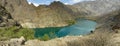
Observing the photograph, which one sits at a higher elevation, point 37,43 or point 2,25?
point 37,43

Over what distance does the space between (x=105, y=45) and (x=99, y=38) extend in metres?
1.62

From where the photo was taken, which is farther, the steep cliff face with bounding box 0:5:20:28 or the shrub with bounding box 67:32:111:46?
the steep cliff face with bounding box 0:5:20:28

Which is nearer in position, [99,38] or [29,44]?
[99,38]

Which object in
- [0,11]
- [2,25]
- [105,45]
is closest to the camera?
[105,45]

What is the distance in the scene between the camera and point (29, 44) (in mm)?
53844

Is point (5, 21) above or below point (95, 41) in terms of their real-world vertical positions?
below

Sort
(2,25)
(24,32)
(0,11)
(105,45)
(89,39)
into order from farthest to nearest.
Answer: (0,11)
(2,25)
(24,32)
(89,39)
(105,45)

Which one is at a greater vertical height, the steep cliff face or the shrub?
the shrub

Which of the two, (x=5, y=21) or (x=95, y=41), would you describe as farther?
(x=5, y=21)

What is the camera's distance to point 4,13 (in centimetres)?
15538

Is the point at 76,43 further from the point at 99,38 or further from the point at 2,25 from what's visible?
the point at 2,25

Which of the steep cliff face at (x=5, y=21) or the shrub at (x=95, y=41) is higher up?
the shrub at (x=95, y=41)

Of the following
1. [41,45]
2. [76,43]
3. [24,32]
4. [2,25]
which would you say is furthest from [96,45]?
[2,25]

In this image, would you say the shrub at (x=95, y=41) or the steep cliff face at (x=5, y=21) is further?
the steep cliff face at (x=5, y=21)
